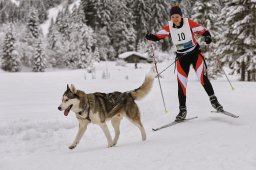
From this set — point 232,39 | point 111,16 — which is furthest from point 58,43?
point 232,39

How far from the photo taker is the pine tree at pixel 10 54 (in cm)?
6000

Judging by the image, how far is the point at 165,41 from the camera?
74375mm

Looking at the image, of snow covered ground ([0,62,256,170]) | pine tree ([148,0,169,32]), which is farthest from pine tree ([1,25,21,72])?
snow covered ground ([0,62,256,170])

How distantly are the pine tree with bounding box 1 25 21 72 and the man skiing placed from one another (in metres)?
57.1

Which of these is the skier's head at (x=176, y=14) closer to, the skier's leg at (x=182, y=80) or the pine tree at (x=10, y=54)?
the skier's leg at (x=182, y=80)

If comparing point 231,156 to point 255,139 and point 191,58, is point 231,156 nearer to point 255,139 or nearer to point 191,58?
point 255,139

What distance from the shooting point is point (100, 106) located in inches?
259

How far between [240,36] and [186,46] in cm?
1747

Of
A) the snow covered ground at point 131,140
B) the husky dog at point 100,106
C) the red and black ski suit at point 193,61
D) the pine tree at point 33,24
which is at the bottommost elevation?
the snow covered ground at point 131,140

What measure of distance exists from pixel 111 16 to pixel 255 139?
65.2m

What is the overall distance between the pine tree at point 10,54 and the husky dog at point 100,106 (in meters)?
57.3

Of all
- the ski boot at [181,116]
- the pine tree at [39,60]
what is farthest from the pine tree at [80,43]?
the ski boot at [181,116]

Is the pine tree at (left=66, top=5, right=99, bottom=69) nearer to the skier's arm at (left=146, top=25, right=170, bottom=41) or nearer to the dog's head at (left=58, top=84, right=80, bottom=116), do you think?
the skier's arm at (left=146, top=25, right=170, bottom=41)

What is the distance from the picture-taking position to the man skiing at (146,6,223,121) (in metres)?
7.22
